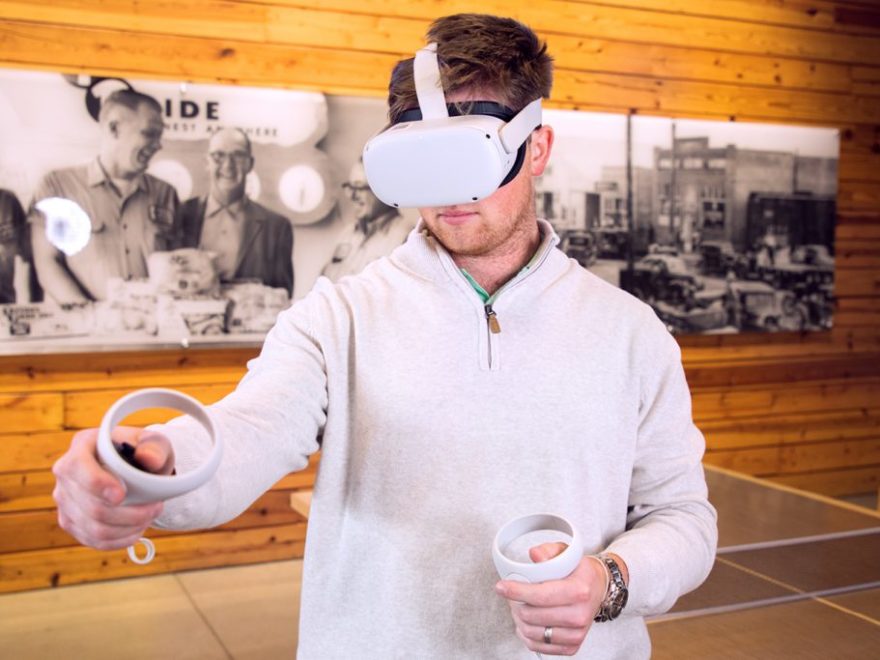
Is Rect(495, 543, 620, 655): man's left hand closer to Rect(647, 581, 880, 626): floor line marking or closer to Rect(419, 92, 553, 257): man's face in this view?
Rect(419, 92, 553, 257): man's face

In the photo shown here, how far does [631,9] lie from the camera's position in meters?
4.55

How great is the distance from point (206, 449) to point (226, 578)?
3.02 m

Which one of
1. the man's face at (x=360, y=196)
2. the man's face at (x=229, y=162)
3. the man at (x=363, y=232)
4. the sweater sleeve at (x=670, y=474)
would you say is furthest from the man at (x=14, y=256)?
the sweater sleeve at (x=670, y=474)

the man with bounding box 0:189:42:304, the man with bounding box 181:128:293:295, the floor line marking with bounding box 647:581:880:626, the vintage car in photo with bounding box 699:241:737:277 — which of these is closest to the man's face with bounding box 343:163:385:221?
the man with bounding box 181:128:293:295

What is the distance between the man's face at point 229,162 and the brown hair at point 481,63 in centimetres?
254

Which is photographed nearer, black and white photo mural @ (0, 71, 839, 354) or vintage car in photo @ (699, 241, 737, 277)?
black and white photo mural @ (0, 71, 839, 354)

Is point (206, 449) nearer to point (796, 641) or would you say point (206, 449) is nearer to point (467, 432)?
point (467, 432)

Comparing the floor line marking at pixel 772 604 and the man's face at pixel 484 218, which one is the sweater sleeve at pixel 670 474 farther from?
the floor line marking at pixel 772 604

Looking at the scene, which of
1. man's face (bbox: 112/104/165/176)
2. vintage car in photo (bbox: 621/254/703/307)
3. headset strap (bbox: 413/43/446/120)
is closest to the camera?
headset strap (bbox: 413/43/446/120)

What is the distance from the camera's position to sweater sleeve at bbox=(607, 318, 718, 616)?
129 centimetres

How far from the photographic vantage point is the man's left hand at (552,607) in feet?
3.31

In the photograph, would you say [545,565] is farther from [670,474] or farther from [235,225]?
[235,225]

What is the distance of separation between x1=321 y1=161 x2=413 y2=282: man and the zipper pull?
264 cm

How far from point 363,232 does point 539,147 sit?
102 inches
